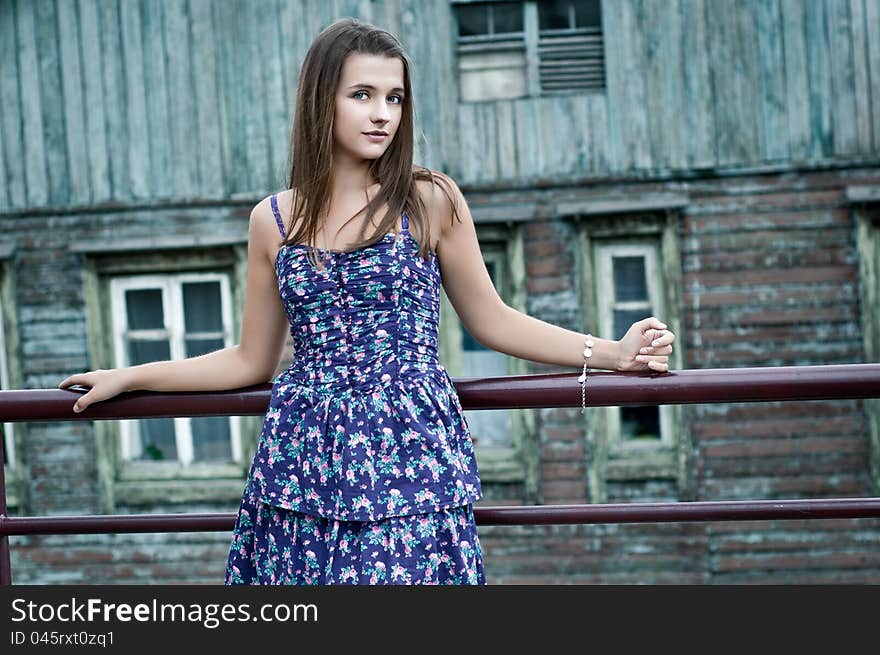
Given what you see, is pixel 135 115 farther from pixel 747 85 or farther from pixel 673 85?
pixel 747 85

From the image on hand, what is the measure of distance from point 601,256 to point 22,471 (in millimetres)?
4869

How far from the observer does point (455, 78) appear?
8.00 meters

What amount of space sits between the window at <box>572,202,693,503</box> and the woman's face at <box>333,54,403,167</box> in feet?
19.6

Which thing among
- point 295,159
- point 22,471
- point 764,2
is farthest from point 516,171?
point 295,159

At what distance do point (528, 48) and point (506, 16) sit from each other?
334 mm

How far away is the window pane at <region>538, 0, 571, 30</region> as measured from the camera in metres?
8.13

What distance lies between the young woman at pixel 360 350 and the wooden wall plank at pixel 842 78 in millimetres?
6518

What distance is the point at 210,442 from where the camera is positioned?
858cm

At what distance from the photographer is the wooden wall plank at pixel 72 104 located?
26.8ft

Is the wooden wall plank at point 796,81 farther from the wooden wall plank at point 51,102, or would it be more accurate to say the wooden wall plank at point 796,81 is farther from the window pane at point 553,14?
the wooden wall plank at point 51,102

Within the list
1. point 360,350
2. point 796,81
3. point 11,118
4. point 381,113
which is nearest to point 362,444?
point 360,350

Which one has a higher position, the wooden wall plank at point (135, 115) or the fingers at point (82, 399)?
the wooden wall plank at point (135, 115)

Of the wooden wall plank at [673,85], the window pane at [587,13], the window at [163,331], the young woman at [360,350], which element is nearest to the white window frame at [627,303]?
the wooden wall plank at [673,85]

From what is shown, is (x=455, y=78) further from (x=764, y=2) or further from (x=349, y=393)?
(x=349, y=393)
